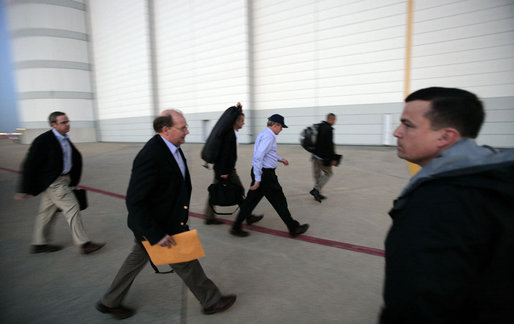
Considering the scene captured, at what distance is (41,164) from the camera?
11.2 feet

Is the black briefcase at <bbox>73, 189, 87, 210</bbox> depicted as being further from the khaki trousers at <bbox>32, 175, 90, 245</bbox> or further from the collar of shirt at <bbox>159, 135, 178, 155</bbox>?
the collar of shirt at <bbox>159, 135, 178, 155</bbox>

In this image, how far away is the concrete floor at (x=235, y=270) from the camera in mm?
2457

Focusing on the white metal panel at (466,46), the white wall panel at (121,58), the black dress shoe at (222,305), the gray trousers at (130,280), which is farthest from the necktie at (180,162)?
the white wall panel at (121,58)

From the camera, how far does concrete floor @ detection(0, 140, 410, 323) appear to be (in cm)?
246

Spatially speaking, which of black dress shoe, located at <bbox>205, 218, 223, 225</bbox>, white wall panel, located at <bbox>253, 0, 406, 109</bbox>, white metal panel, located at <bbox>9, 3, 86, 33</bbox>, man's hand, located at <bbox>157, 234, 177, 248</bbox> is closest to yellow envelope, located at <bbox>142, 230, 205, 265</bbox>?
man's hand, located at <bbox>157, 234, 177, 248</bbox>

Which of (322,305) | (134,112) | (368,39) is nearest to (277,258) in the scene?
(322,305)

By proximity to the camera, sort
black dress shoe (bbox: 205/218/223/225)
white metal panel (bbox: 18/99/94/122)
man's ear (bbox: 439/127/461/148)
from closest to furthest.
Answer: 1. man's ear (bbox: 439/127/461/148)
2. black dress shoe (bbox: 205/218/223/225)
3. white metal panel (bbox: 18/99/94/122)

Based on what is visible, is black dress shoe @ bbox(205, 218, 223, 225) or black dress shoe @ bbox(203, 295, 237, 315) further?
black dress shoe @ bbox(205, 218, 223, 225)

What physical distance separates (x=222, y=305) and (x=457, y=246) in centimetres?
212

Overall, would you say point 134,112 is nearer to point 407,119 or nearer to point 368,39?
point 368,39

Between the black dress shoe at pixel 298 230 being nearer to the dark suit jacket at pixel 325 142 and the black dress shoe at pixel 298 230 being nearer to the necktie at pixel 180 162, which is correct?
the dark suit jacket at pixel 325 142

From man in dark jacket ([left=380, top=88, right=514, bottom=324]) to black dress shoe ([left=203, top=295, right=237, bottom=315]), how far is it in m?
1.84

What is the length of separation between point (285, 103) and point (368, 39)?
5163mm

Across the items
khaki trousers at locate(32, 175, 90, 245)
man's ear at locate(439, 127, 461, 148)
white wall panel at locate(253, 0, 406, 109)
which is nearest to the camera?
man's ear at locate(439, 127, 461, 148)
